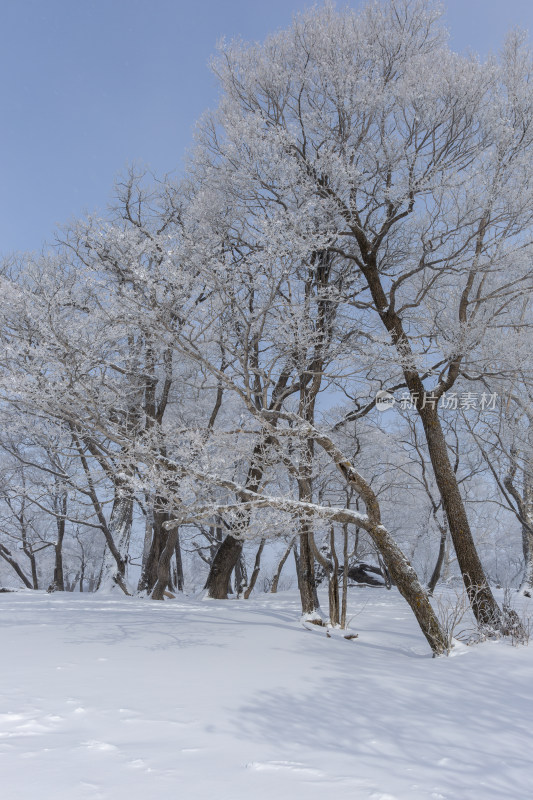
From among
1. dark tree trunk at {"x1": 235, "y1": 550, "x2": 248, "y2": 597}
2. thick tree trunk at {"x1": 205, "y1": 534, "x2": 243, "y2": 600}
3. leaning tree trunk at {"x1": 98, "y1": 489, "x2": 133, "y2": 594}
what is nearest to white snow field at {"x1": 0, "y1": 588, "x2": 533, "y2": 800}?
thick tree trunk at {"x1": 205, "y1": 534, "x2": 243, "y2": 600}

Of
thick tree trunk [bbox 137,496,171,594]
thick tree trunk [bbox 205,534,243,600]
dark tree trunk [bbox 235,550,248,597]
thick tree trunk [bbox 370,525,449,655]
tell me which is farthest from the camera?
dark tree trunk [bbox 235,550,248,597]

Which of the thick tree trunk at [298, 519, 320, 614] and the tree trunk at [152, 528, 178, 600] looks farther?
the tree trunk at [152, 528, 178, 600]

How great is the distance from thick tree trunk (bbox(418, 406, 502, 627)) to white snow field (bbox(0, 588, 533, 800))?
3.30 ft

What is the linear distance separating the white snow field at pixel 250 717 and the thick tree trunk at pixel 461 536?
101 centimetres

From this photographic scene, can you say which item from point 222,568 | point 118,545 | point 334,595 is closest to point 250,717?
point 334,595

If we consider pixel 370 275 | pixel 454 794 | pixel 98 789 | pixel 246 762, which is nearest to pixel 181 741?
pixel 246 762

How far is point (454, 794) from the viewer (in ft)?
8.38

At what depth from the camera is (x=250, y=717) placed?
354 cm

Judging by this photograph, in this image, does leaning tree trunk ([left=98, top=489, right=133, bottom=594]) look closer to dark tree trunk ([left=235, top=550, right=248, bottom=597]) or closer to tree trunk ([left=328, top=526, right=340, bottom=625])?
tree trunk ([left=328, top=526, right=340, bottom=625])

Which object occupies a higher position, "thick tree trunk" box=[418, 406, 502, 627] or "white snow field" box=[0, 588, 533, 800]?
"thick tree trunk" box=[418, 406, 502, 627]

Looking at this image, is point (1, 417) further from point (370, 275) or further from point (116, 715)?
point (116, 715)

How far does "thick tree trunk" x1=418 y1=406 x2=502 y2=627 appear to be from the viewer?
7812mm

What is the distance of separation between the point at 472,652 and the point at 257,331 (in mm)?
4996

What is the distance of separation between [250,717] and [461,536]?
5.61 m
